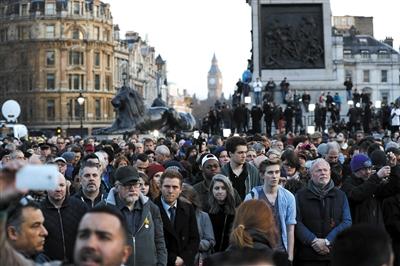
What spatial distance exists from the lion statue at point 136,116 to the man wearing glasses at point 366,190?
2433 centimetres

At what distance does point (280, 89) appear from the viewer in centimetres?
3556

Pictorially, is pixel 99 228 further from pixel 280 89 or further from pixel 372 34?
pixel 372 34

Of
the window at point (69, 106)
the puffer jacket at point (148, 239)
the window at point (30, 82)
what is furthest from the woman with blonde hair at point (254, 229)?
the window at point (69, 106)

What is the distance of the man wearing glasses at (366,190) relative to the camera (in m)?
9.02

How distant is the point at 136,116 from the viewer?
112 feet

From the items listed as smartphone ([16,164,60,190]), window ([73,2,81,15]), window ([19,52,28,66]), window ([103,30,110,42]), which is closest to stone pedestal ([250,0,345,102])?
smartphone ([16,164,60,190])

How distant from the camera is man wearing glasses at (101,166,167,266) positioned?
743 cm

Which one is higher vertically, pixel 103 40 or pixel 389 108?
pixel 103 40

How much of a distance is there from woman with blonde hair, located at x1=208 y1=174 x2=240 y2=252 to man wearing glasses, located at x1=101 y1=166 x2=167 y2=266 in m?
1.17

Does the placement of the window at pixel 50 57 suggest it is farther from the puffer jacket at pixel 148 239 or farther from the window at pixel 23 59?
the puffer jacket at pixel 148 239

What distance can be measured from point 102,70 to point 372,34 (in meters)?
45.3

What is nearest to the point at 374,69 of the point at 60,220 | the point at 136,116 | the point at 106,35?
the point at 106,35

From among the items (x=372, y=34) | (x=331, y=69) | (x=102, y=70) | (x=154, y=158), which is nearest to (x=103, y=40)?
(x=102, y=70)

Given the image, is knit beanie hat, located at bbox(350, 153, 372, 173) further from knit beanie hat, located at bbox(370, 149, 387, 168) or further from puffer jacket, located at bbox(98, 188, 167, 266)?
puffer jacket, located at bbox(98, 188, 167, 266)
